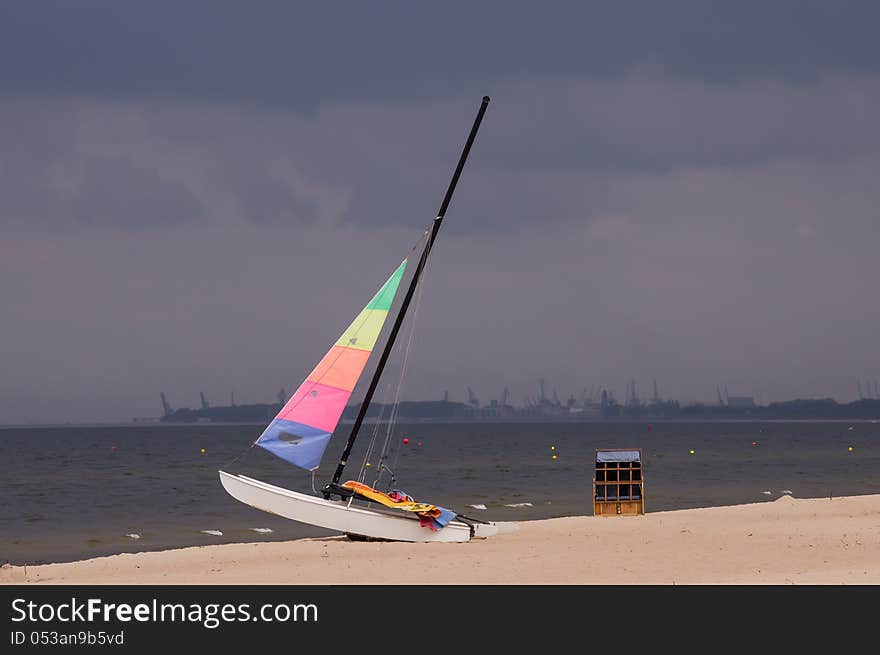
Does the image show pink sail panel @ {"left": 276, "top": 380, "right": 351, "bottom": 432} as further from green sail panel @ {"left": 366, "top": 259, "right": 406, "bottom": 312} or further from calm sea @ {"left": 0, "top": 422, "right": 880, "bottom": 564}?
calm sea @ {"left": 0, "top": 422, "right": 880, "bottom": 564}

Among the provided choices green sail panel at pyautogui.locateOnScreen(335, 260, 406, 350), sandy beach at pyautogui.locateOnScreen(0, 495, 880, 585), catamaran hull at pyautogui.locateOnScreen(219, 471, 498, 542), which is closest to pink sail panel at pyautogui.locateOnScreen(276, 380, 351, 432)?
green sail panel at pyautogui.locateOnScreen(335, 260, 406, 350)

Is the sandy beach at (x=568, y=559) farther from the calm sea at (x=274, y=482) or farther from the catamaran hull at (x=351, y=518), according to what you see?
the calm sea at (x=274, y=482)

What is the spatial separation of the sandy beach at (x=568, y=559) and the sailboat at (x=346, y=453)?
673 millimetres

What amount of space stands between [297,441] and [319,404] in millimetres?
1148

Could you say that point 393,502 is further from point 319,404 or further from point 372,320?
point 372,320

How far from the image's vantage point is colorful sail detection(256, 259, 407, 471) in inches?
1262

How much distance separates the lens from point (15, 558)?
3572 cm

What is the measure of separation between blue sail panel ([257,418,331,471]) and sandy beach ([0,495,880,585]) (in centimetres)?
227

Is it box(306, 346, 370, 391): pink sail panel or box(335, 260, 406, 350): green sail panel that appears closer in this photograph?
box(306, 346, 370, 391): pink sail panel

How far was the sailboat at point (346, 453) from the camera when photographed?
29891 mm

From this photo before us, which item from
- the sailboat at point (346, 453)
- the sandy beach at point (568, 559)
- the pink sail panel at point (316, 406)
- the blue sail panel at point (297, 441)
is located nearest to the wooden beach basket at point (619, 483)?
the sandy beach at point (568, 559)

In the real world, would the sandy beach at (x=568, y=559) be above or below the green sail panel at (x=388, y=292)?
below

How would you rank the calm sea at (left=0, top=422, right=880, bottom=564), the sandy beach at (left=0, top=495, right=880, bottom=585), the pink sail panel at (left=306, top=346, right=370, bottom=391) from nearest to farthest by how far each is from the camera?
the sandy beach at (left=0, top=495, right=880, bottom=585), the pink sail panel at (left=306, top=346, right=370, bottom=391), the calm sea at (left=0, top=422, right=880, bottom=564)
